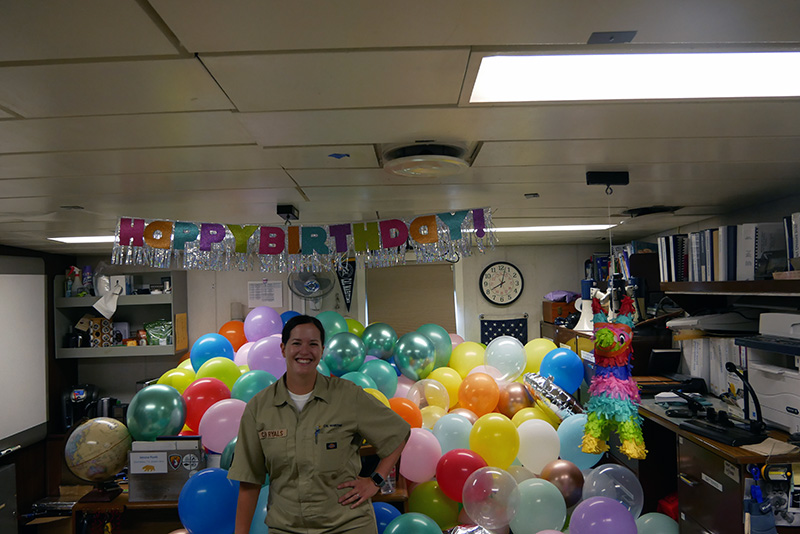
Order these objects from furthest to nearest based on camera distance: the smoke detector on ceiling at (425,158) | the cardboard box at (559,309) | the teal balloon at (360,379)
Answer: the cardboard box at (559,309)
the teal balloon at (360,379)
the smoke detector on ceiling at (425,158)

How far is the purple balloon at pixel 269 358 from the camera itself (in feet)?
11.9

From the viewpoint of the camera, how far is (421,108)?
1.50 m

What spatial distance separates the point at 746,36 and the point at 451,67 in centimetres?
60

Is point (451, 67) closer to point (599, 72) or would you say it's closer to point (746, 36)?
point (599, 72)

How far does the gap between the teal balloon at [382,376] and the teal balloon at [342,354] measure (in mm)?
97

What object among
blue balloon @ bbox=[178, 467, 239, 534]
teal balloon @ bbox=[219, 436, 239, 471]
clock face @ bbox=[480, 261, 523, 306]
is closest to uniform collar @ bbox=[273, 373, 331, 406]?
blue balloon @ bbox=[178, 467, 239, 534]

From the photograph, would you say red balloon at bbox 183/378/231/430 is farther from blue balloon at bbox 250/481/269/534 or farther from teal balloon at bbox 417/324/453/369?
teal balloon at bbox 417/324/453/369

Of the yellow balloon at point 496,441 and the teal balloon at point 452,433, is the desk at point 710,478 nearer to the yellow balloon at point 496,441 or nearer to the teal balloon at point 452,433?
the yellow balloon at point 496,441

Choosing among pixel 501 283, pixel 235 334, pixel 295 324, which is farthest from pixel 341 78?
pixel 501 283

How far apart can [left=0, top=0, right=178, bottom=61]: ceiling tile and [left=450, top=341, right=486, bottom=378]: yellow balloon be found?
3.44 metres

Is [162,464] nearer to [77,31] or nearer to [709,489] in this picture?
[77,31]

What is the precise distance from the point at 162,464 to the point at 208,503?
504 millimetres

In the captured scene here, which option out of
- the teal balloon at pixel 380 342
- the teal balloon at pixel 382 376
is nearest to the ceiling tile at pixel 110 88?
the teal balloon at pixel 382 376

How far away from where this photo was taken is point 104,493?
295cm
